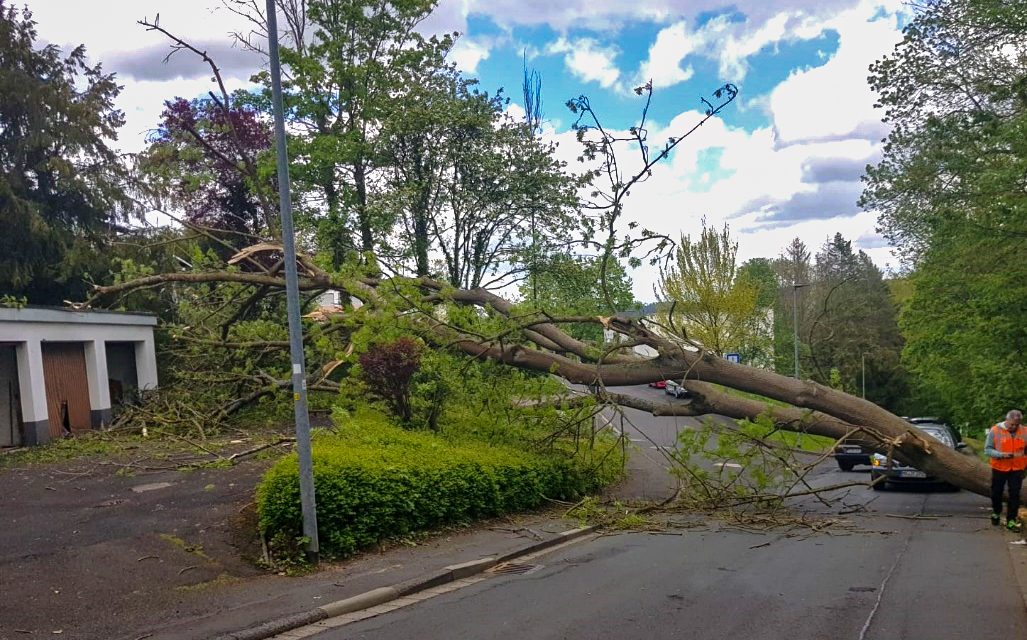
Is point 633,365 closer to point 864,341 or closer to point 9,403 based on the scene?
point 9,403

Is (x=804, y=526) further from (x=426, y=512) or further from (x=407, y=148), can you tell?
(x=407, y=148)

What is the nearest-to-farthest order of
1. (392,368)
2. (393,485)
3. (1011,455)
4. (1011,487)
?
(393,485), (1011,455), (1011,487), (392,368)

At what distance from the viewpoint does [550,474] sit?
1488 cm

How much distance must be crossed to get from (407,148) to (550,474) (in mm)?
11998

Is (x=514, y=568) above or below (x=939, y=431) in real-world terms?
above

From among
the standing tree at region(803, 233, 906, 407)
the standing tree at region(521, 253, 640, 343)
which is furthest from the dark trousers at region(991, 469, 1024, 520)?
the standing tree at region(803, 233, 906, 407)

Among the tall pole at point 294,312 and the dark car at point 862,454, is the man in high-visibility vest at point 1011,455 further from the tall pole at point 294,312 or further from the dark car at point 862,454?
the tall pole at point 294,312

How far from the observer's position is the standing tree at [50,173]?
82.5 feet

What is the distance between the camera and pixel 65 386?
754 inches

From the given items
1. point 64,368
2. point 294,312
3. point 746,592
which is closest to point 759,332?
point 64,368

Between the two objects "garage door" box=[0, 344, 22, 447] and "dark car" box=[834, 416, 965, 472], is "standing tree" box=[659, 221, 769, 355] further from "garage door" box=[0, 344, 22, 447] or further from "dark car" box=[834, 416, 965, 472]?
"garage door" box=[0, 344, 22, 447]

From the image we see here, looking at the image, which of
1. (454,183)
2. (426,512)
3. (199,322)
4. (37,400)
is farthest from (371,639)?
(454,183)

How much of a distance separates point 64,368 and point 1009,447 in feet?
60.9

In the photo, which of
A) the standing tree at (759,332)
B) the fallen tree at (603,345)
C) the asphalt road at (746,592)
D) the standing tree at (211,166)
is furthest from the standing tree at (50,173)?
the standing tree at (759,332)
